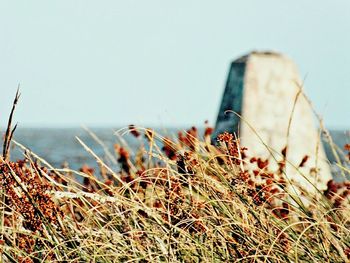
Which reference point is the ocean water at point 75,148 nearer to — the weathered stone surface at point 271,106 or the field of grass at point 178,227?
the field of grass at point 178,227

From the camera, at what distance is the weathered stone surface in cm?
608

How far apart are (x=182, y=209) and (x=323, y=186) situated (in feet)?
11.3

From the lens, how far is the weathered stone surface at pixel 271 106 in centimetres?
608

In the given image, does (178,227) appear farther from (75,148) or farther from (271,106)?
(75,148)

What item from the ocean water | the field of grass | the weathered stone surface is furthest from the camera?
the weathered stone surface

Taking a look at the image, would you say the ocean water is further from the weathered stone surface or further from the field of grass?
the weathered stone surface

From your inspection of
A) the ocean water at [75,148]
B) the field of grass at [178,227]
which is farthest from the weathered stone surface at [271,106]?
the field of grass at [178,227]

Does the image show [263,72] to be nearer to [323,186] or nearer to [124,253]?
[323,186]

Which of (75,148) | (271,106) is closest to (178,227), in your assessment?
(271,106)

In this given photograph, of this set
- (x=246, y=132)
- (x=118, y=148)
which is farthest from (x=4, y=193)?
(x=246, y=132)

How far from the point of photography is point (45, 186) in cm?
250

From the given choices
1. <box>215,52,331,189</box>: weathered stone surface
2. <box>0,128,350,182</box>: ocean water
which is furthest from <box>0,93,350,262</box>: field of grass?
<box>215,52,331,189</box>: weathered stone surface

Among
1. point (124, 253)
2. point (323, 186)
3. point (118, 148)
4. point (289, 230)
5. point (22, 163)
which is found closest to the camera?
point (124, 253)

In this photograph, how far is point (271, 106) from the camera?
6223mm
